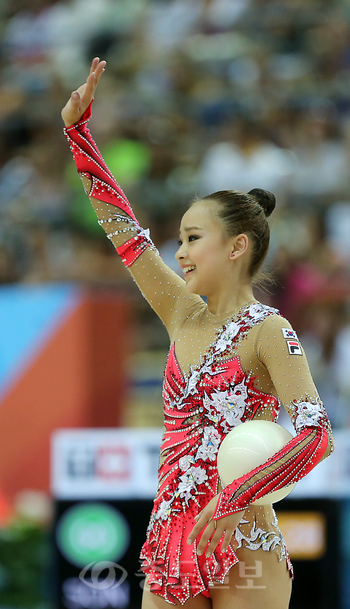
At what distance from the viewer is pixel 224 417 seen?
87.1 inches

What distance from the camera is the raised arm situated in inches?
99.9

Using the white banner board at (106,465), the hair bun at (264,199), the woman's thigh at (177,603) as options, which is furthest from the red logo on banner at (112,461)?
the hair bun at (264,199)

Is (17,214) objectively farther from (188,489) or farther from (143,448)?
(188,489)

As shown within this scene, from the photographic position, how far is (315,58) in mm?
8047

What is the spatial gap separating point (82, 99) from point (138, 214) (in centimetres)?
469

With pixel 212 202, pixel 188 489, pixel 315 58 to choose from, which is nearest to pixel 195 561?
pixel 188 489

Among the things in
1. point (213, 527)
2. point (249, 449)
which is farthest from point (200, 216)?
point (213, 527)

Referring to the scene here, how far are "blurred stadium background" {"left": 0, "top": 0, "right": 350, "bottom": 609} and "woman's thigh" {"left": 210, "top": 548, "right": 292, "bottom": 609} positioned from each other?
6.15ft

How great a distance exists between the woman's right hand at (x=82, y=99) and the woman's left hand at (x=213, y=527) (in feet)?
4.08

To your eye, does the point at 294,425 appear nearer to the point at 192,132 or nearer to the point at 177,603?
the point at 177,603

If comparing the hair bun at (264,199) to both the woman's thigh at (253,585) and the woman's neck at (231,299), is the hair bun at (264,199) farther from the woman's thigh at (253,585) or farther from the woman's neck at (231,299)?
the woman's thigh at (253,585)

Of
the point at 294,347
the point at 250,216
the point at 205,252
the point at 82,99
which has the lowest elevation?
the point at 294,347

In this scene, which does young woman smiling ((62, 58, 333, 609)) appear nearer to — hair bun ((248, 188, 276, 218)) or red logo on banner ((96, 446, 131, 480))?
hair bun ((248, 188, 276, 218))

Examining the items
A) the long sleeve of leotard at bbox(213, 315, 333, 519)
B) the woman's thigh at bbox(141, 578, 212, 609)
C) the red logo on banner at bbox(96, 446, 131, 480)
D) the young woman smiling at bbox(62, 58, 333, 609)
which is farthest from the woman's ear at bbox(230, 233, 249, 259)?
the red logo on banner at bbox(96, 446, 131, 480)
